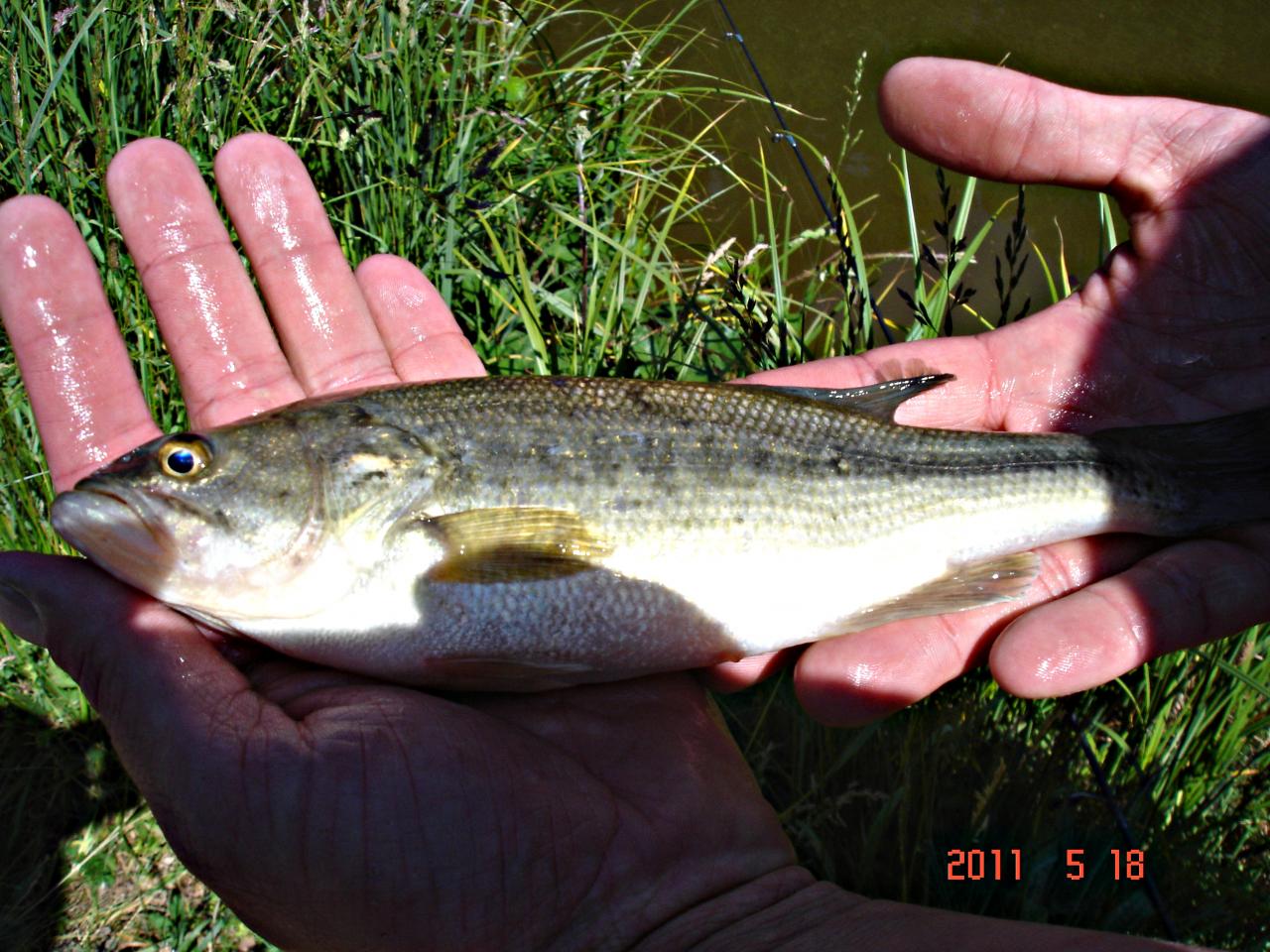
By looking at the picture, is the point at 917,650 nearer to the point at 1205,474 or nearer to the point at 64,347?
the point at 1205,474

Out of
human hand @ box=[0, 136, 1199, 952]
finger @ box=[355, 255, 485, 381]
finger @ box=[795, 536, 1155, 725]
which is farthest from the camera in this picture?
finger @ box=[355, 255, 485, 381]

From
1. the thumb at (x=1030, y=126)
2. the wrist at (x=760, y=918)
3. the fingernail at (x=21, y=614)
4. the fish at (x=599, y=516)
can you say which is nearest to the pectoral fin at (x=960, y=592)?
the fish at (x=599, y=516)

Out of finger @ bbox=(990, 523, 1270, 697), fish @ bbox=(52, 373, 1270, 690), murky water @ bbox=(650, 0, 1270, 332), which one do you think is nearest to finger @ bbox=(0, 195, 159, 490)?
fish @ bbox=(52, 373, 1270, 690)

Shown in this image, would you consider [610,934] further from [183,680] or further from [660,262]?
[660,262]

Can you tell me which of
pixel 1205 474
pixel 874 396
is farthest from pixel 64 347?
pixel 1205 474

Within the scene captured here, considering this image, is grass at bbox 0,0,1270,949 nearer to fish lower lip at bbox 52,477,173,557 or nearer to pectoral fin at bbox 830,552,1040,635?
pectoral fin at bbox 830,552,1040,635
